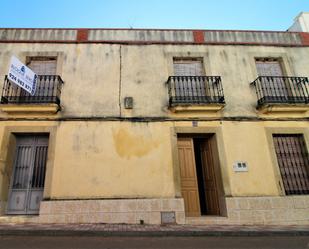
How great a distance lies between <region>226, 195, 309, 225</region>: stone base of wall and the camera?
20.5 ft

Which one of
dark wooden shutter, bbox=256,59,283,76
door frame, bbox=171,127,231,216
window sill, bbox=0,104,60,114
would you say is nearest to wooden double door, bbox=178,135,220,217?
door frame, bbox=171,127,231,216

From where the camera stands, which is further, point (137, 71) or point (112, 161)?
point (137, 71)

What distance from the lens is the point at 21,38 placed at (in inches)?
310

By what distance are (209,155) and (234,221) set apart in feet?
7.00

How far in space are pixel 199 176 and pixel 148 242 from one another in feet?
12.2

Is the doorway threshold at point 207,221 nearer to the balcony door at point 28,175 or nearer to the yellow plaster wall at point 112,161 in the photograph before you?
the yellow plaster wall at point 112,161

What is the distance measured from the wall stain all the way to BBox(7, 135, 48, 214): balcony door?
2400mm

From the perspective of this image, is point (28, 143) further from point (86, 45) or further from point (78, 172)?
point (86, 45)

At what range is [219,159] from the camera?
6824 millimetres

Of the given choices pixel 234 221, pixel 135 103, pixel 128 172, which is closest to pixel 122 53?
pixel 135 103

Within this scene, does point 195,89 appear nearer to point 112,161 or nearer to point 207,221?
point 112,161

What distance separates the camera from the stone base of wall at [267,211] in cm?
626

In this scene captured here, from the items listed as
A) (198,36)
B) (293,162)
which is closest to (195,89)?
(198,36)

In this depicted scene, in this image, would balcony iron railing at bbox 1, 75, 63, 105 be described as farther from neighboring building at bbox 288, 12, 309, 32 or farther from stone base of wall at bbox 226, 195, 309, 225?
neighboring building at bbox 288, 12, 309, 32
